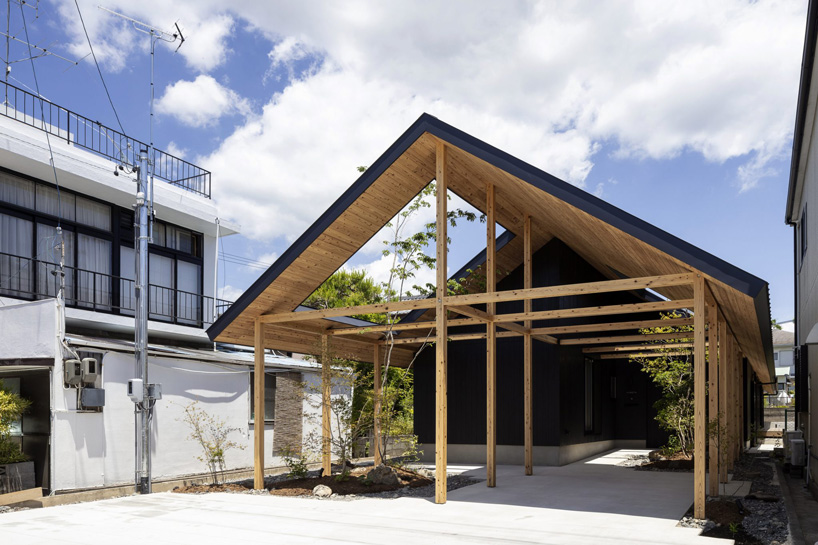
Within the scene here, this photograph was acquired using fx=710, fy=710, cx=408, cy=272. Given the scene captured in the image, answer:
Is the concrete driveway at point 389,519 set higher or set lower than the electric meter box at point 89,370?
lower

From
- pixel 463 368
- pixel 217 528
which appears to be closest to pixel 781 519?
pixel 217 528

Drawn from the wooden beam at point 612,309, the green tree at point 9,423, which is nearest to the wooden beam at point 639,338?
the wooden beam at point 612,309

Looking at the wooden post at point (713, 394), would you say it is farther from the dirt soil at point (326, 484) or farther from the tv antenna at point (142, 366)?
the tv antenna at point (142, 366)

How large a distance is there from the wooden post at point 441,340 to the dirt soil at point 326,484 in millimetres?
1937

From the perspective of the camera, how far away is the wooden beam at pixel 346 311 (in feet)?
34.3

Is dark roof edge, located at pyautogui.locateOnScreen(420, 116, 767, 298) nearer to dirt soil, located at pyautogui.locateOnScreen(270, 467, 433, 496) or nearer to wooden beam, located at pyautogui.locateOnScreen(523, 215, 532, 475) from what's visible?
wooden beam, located at pyautogui.locateOnScreen(523, 215, 532, 475)

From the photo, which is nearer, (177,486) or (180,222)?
(177,486)

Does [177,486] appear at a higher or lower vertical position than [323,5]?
lower

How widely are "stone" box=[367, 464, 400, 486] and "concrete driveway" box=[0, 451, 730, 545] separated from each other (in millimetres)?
1180

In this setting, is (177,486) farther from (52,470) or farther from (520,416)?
(520,416)

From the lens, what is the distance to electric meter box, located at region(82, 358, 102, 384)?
1184cm

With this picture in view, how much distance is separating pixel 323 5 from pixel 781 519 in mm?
9083

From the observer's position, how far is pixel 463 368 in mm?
16891

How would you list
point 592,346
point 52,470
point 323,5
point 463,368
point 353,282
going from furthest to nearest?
point 353,282 < point 592,346 < point 463,368 < point 52,470 < point 323,5
